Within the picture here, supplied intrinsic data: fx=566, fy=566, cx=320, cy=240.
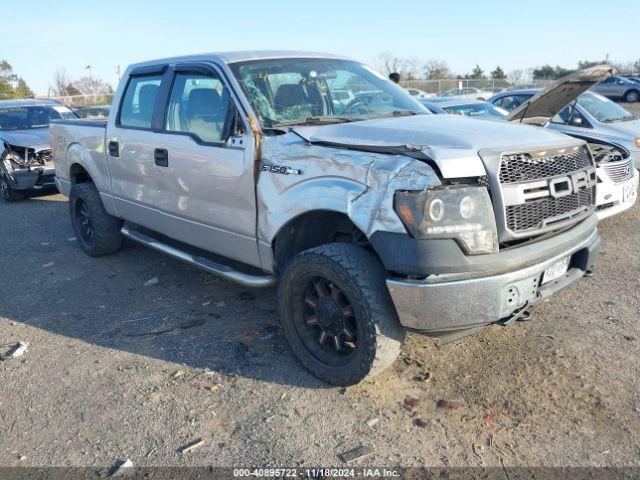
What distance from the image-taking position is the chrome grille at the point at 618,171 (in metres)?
6.16

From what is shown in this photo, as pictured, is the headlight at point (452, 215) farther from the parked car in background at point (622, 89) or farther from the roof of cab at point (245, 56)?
the parked car in background at point (622, 89)

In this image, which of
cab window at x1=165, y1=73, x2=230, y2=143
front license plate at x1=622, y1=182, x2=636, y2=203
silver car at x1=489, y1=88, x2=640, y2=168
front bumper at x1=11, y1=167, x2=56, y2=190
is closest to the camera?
cab window at x1=165, y1=73, x2=230, y2=143

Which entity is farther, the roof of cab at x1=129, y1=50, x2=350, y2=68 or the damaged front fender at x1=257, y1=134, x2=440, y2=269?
the roof of cab at x1=129, y1=50, x2=350, y2=68

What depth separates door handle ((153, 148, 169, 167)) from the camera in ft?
15.0

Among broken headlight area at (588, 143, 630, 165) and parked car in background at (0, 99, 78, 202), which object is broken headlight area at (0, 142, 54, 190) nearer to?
parked car in background at (0, 99, 78, 202)

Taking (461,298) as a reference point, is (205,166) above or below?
above

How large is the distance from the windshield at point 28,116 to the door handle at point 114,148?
6289 mm

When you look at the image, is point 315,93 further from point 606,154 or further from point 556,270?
point 606,154

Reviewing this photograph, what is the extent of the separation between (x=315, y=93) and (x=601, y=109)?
6.79 meters

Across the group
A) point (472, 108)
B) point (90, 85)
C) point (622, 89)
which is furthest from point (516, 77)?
point (90, 85)

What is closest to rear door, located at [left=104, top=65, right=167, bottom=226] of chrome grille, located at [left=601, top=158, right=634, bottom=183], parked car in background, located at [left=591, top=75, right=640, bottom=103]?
chrome grille, located at [left=601, top=158, right=634, bottom=183]

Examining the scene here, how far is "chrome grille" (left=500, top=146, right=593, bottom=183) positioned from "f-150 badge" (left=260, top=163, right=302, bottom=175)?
122 centimetres

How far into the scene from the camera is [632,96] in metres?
30.4

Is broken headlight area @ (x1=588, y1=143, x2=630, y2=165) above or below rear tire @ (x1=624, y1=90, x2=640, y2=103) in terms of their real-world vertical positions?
above
